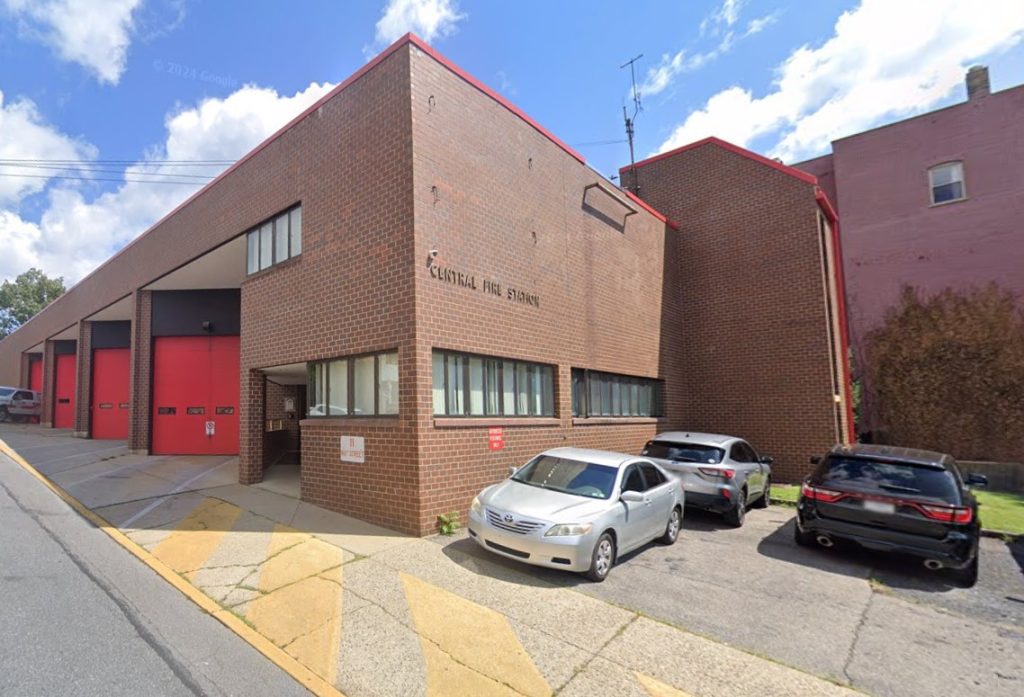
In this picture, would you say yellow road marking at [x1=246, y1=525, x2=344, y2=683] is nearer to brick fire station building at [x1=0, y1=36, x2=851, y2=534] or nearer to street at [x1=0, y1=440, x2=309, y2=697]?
street at [x1=0, y1=440, x2=309, y2=697]

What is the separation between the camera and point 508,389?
392 inches

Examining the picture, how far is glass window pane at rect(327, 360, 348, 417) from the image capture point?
920cm

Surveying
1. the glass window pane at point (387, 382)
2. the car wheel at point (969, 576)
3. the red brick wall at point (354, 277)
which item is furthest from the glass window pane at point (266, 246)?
the car wheel at point (969, 576)

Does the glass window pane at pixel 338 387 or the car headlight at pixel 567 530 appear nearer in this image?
the car headlight at pixel 567 530

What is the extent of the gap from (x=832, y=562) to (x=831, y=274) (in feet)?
37.0

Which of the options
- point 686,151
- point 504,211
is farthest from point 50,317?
point 686,151

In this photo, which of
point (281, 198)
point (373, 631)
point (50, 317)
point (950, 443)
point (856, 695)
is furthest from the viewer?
point (50, 317)

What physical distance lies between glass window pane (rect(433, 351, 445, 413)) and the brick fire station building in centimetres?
7

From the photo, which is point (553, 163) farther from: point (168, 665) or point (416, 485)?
point (168, 665)

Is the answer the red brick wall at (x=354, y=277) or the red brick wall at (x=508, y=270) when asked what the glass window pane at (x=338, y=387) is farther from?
the red brick wall at (x=508, y=270)

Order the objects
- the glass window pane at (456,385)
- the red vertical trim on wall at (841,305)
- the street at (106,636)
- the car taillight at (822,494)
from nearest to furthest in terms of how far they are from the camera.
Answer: the street at (106,636), the car taillight at (822,494), the glass window pane at (456,385), the red vertical trim on wall at (841,305)

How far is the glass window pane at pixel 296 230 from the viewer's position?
10.5 m

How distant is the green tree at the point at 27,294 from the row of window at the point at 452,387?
69133 millimetres

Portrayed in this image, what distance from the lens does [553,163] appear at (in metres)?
11.8
